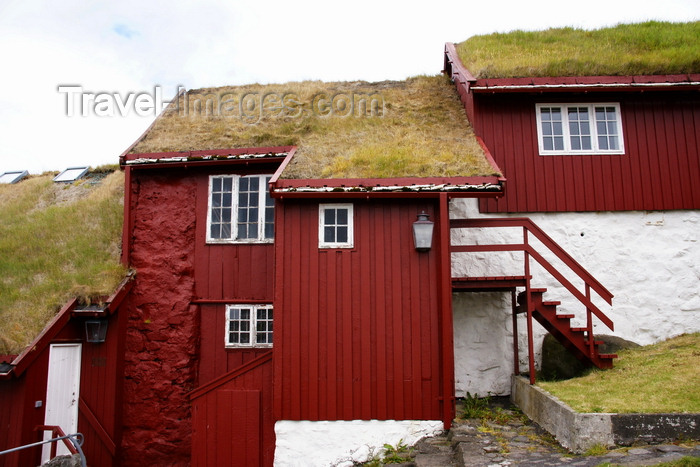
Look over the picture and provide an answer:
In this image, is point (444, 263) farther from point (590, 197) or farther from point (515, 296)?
point (590, 197)

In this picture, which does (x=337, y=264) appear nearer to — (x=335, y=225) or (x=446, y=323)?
(x=335, y=225)

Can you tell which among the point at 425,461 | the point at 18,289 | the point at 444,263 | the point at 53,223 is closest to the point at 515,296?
→ the point at 444,263

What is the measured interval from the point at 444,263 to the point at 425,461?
3057 millimetres

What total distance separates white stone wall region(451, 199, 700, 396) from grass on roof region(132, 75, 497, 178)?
1.66 meters

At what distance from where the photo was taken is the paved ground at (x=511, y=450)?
6.25 metres

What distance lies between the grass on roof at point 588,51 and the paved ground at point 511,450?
279 inches

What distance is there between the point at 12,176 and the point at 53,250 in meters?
9.06

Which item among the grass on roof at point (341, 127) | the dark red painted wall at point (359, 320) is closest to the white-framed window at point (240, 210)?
the grass on roof at point (341, 127)

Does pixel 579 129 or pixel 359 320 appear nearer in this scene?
pixel 359 320

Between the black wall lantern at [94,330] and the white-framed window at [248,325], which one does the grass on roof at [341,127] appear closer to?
the white-framed window at [248,325]

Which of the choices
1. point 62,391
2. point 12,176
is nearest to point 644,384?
point 62,391

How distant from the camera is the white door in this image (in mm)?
9719

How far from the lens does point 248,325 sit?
11023mm

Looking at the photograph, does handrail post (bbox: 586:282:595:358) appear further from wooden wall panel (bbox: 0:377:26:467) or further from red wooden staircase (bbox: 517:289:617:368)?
wooden wall panel (bbox: 0:377:26:467)
